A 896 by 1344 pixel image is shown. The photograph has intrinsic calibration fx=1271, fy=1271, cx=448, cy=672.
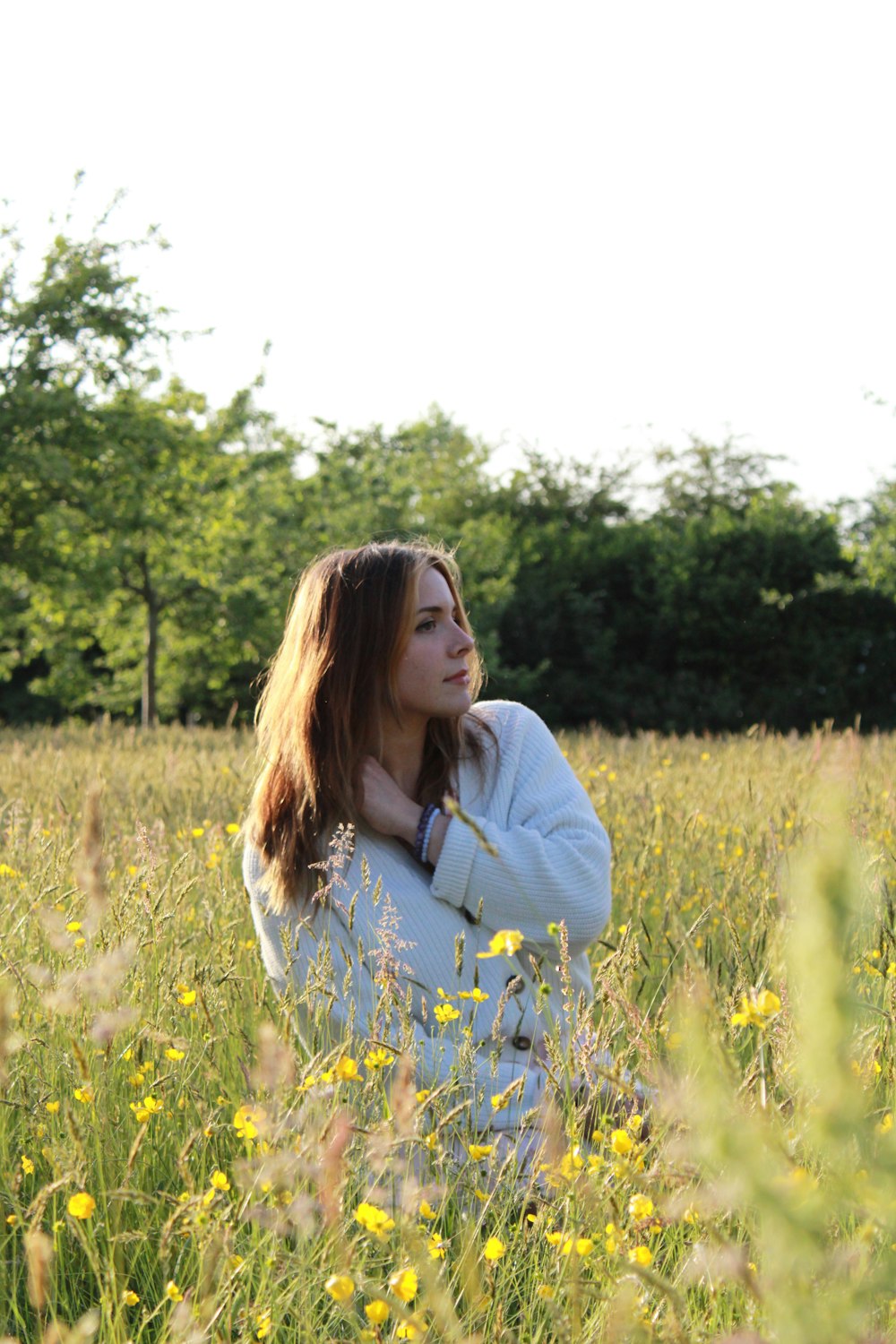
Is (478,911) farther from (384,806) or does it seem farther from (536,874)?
(384,806)

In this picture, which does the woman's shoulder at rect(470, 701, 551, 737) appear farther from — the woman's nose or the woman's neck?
the woman's nose

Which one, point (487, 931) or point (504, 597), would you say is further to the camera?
point (504, 597)

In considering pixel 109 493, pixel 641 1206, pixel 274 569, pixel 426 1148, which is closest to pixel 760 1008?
pixel 641 1206

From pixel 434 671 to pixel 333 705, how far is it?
25 centimetres

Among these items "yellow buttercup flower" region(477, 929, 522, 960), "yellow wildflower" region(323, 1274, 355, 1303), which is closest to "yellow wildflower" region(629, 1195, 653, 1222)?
"yellow buttercup flower" region(477, 929, 522, 960)

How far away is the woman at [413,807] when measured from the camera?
9.12 ft

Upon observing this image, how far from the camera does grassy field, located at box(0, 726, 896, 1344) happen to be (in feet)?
2.15

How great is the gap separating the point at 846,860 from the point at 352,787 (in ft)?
7.95

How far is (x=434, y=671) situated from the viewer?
117 inches

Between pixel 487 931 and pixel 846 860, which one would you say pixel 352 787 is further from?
pixel 846 860

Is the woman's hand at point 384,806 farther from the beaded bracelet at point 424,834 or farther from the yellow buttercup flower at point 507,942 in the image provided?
the yellow buttercup flower at point 507,942

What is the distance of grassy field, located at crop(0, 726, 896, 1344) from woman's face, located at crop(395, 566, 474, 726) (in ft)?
2.10

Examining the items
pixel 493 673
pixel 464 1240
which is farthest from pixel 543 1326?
pixel 493 673

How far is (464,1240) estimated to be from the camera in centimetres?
164
